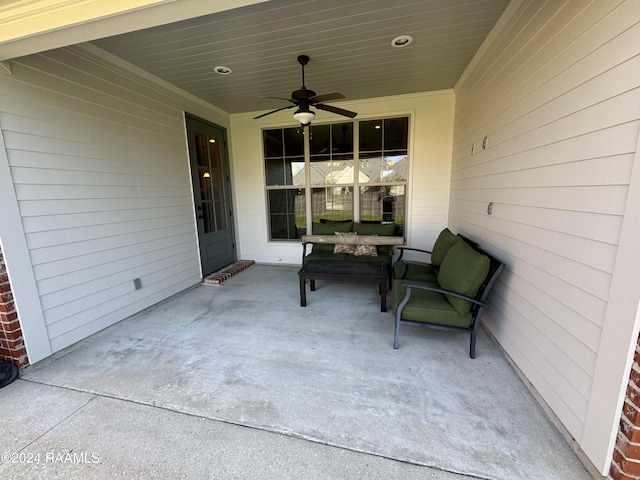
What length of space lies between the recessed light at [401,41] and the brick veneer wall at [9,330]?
376cm

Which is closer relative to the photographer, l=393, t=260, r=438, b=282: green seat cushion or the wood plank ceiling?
the wood plank ceiling

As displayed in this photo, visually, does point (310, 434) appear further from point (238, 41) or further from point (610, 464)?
point (238, 41)

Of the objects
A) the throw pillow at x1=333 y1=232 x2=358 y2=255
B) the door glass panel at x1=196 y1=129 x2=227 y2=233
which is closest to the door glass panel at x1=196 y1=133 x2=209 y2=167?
the door glass panel at x1=196 y1=129 x2=227 y2=233

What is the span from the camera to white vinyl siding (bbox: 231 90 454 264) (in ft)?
13.5

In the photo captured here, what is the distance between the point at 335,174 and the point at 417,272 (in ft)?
7.81

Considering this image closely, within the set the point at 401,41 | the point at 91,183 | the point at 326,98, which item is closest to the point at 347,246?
the point at 326,98

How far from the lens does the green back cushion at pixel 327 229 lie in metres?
4.30

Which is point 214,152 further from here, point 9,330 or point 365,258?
point 9,330

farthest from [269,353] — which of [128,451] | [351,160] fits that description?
[351,160]

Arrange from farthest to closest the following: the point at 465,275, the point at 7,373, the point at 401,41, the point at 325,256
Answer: the point at 325,256 → the point at 401,41 → the point at 465,275 → the point at 7,373

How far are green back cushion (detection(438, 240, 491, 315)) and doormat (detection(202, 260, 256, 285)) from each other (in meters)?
3.20

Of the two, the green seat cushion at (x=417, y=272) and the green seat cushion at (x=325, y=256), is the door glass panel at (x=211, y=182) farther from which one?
the green seat cushion at (x=417, y=272)

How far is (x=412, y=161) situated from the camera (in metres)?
→ 4.29

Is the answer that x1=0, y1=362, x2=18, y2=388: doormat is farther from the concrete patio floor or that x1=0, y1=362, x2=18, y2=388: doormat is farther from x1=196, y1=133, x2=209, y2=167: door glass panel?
x1=196, y1=133, x2=209, y2=167: door glass panel
